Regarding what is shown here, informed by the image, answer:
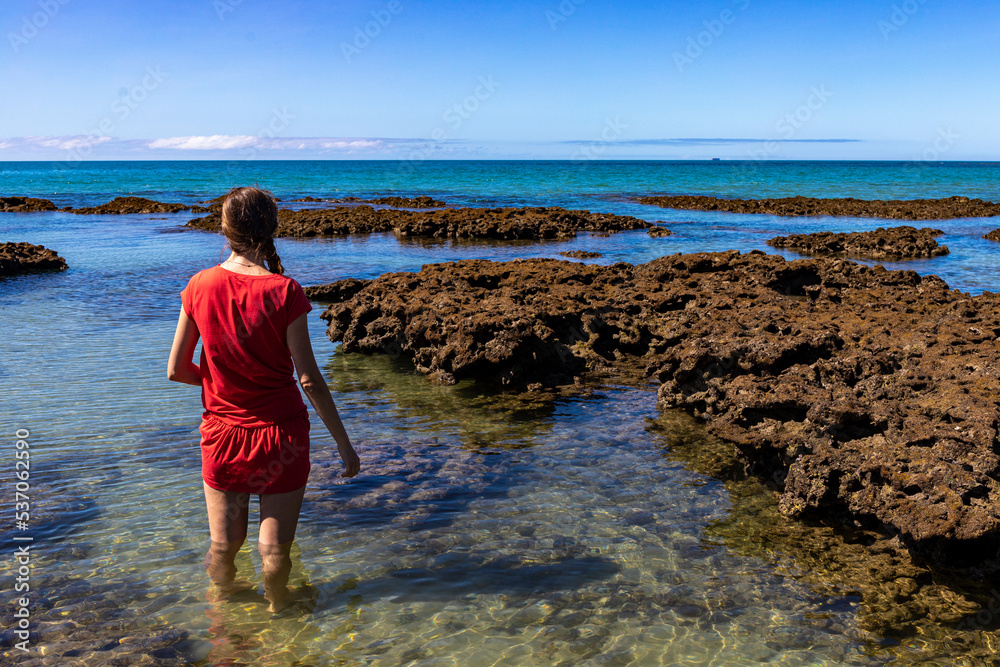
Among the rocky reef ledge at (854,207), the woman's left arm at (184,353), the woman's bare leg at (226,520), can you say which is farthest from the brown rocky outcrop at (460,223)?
the woman's left arm at (184,353)

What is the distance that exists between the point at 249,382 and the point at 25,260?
881 inches

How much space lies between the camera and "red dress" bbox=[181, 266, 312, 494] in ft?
11.3

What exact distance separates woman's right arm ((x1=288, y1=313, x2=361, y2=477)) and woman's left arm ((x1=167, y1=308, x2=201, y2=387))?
0.50 metres

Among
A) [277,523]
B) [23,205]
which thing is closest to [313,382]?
[277,523]

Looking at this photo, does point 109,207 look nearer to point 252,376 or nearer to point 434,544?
point 434,544

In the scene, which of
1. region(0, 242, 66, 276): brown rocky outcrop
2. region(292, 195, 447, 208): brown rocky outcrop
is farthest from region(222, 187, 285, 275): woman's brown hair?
region(292, 195, 447, 208): brown rocky outcrop

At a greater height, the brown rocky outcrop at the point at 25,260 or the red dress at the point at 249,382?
the red dress at the point at 249,382

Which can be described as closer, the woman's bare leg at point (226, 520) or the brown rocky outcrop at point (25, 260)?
the woman's bare leg at point (226, 520)

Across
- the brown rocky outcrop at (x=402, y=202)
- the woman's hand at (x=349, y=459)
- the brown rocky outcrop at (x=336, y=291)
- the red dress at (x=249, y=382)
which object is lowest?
the brown rocky outcrop at (x=336, y=291)

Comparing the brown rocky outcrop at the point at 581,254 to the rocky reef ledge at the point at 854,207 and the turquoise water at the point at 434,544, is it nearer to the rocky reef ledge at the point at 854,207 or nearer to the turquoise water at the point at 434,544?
the turquoise water at the point at 434,544

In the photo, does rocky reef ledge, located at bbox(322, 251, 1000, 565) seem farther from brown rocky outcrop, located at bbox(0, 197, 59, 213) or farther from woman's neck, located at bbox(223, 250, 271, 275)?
brown rocky outcrop, located at bbox(0, 197, 59, 213)

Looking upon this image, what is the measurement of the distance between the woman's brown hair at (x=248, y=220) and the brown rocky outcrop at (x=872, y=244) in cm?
2694

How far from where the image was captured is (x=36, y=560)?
5.19 m

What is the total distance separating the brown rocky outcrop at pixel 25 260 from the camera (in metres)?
20.8
